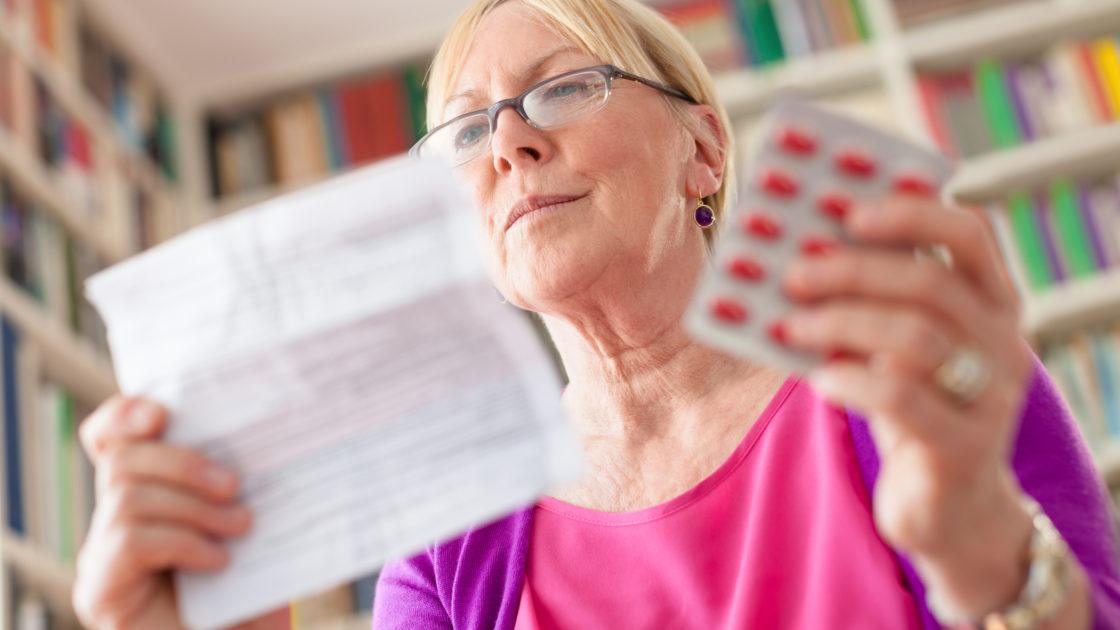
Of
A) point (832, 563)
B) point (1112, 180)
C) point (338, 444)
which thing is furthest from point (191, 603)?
point (1112, 180)

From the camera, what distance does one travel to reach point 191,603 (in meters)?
0.69

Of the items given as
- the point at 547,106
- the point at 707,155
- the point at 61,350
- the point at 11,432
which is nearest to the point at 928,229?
the point at 547,106

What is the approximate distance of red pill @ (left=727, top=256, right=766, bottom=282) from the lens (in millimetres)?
625

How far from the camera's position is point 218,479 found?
26.9 inches

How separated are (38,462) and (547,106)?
1.42m

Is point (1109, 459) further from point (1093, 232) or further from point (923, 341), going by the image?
point (923, 341)

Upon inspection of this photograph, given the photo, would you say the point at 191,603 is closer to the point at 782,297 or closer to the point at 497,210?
the point at 782,297

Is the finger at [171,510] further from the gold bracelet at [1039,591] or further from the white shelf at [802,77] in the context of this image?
the white shelf at [802,77]

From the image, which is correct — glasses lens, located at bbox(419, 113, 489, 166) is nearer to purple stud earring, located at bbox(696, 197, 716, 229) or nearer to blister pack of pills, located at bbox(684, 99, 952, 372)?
purple stud earring, located at bbox(696, 197, 716, 229)

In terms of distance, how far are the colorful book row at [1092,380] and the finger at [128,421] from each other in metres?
2.34

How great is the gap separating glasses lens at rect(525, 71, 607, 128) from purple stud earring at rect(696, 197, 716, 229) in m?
0.20

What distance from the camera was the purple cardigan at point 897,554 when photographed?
2.62 ft

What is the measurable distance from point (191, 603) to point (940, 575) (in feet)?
1.51

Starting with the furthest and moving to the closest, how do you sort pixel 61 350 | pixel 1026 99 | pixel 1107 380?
1. pixel 1026 99
2. pixel 1107 380
3. pixel 61 350
